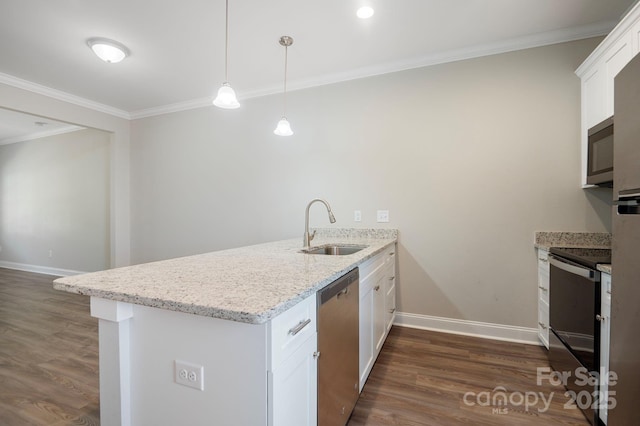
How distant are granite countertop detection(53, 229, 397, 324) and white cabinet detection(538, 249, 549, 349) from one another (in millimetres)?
1722

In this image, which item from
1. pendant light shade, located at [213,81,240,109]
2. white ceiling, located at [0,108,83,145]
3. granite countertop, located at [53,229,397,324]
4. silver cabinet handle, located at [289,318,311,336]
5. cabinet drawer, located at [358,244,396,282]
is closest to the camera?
granite countertop, located at [53,229,397,324]

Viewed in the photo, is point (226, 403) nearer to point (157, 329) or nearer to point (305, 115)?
point (157, 329)

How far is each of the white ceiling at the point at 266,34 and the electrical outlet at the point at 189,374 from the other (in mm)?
2365

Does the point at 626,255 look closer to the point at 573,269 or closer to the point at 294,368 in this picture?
the point at 573,269

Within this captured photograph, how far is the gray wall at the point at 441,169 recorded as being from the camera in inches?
95.3

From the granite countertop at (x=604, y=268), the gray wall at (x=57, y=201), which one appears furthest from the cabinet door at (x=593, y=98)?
the gray wall at (x=57, y=201)

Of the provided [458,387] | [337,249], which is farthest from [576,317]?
[337,249]

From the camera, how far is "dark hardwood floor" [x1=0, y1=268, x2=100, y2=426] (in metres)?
1.66

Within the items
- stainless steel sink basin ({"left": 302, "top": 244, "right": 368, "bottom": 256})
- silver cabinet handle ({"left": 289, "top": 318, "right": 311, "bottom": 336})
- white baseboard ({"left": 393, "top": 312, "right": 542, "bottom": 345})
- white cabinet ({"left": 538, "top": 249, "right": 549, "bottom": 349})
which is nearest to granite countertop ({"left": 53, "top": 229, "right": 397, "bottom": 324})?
silver cabinet handle ({"left": 289, "top": 318, "right": 311, "bottom": 336})

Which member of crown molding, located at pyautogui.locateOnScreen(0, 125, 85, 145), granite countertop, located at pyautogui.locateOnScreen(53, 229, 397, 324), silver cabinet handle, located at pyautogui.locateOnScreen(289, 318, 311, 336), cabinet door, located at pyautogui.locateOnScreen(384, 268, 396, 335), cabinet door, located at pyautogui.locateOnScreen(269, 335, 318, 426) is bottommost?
cabinet door, located at pyautogui.locateOnScreen(384, 268, 396, 335)

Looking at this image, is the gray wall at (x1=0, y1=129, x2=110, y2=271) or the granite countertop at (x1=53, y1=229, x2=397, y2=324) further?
the gray wall at (x1=0, y1=129, x2=110, y2=271)

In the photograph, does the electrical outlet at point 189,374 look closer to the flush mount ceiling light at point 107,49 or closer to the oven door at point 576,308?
the oven door at point 576,308

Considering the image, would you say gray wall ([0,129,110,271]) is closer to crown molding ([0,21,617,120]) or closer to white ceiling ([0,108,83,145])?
white ceiling ([0,108,83,145])

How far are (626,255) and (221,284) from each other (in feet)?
5.51
